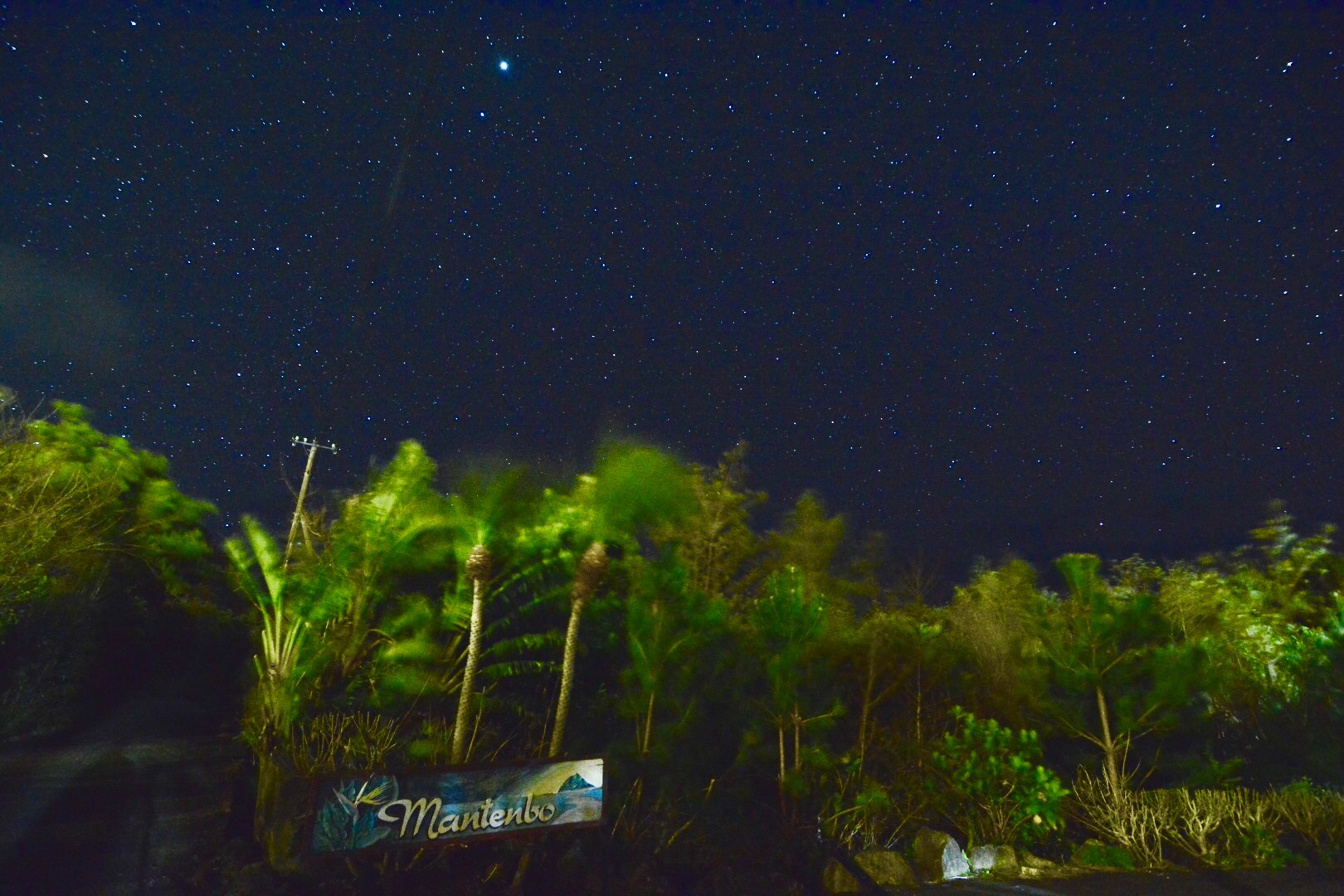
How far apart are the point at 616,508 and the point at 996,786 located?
7226 mm

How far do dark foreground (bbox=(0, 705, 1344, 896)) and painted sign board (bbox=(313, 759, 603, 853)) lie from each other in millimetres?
1685

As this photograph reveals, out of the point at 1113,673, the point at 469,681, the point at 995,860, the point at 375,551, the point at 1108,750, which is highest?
the point at 375,551

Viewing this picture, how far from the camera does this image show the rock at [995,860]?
9.41 m

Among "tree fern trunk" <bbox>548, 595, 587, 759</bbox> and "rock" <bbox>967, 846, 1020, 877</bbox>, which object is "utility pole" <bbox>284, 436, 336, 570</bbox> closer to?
"tree fern trunk" <bbox>548, 595, 587, 759</bbox>

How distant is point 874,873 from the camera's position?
9070 mm

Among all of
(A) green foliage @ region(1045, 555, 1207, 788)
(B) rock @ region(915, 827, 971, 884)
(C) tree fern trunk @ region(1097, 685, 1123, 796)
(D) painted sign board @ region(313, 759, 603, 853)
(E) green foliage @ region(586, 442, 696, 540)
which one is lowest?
(B) rock @ region(915, 827, 971, 884)

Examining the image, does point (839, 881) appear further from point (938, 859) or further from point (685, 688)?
point (685, 688)

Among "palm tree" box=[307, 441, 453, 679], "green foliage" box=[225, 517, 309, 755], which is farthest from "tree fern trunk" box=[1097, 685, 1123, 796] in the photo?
"green foliage" box=[225, 517, 309, 755]

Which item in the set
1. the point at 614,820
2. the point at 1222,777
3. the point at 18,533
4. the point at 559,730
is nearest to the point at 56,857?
the point at 18,533

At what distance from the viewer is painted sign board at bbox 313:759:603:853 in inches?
249

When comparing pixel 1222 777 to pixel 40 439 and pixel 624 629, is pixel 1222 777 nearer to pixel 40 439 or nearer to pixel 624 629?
pixel 624 629

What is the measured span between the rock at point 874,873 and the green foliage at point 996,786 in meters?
1.42

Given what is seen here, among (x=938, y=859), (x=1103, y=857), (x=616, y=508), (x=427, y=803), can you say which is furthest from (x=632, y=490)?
(x=1103, y=857)

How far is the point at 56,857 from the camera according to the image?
25.8 feet
